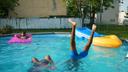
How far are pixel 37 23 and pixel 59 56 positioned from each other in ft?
42.6

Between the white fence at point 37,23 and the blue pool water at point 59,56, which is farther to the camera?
the white fence at point 37,23

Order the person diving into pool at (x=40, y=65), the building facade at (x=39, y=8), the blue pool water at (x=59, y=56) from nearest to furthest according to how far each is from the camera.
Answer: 1. the person diving into pool at (x=40, y=65)
2. the blue pool water at (x=59, y=56)
3. the building facade at (x=39, y=8)

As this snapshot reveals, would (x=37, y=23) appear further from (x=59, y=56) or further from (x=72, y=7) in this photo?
(x=59, y=56)

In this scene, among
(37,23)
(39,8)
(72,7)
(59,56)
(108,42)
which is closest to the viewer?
(59,56)

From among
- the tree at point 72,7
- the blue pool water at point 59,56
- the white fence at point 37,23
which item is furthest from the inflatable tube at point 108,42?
the tree at point 72,7

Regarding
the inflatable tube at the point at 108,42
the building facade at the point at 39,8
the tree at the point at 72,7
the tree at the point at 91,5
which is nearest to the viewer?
the inflatable tube at the point at 108,42

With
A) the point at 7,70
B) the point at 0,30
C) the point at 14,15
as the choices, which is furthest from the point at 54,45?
the point at 14,15

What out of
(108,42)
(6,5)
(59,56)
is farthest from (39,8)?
(59,56)

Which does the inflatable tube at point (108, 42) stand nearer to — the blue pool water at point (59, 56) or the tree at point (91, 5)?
the blue pool water at point (59, 56)

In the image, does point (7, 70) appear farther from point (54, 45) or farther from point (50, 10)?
point (50, 10)

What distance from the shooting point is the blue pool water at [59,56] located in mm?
13664

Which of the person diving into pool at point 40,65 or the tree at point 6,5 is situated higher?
the tree at point 6,5

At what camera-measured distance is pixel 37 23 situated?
29.5 m

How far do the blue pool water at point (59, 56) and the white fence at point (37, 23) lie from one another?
5.12 metres
